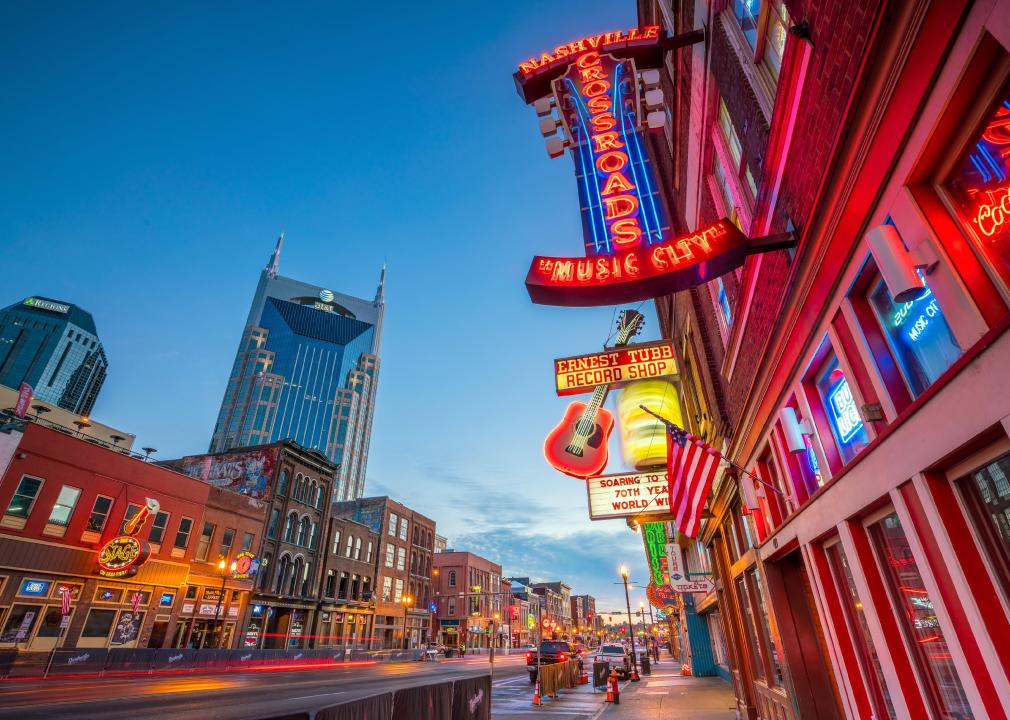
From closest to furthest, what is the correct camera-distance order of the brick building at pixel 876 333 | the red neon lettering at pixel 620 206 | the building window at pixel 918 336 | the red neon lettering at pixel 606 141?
the brick building at pixel 876 333, the building window at pixel 918 336, the red neon lettering at pixel 620 206, the red neon lettering at pixel 606 141

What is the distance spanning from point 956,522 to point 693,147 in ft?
29.0

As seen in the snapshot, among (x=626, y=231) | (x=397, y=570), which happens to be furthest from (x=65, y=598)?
(x=397, y=570)

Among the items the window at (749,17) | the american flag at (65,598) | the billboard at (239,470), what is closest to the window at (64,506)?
the american flag at (65,598)

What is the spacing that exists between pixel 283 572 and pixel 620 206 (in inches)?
1773

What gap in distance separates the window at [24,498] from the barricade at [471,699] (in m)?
27.2

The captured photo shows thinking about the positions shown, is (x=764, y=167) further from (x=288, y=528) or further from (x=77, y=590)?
(x=288, y=528)

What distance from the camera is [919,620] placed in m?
4.18

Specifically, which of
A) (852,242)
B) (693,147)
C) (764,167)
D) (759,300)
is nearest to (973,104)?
(852,242)

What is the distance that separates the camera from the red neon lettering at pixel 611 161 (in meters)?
9.28

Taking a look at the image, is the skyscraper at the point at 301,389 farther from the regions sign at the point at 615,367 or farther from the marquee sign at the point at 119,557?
the regions sign at the point at 615,367

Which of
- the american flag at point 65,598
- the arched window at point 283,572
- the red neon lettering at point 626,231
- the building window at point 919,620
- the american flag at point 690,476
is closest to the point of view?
the building window at point 919,620

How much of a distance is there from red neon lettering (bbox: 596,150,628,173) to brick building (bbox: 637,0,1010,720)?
5.22 ft

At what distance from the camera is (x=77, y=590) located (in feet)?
85.7

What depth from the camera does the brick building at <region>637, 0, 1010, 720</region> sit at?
2.91 meters
